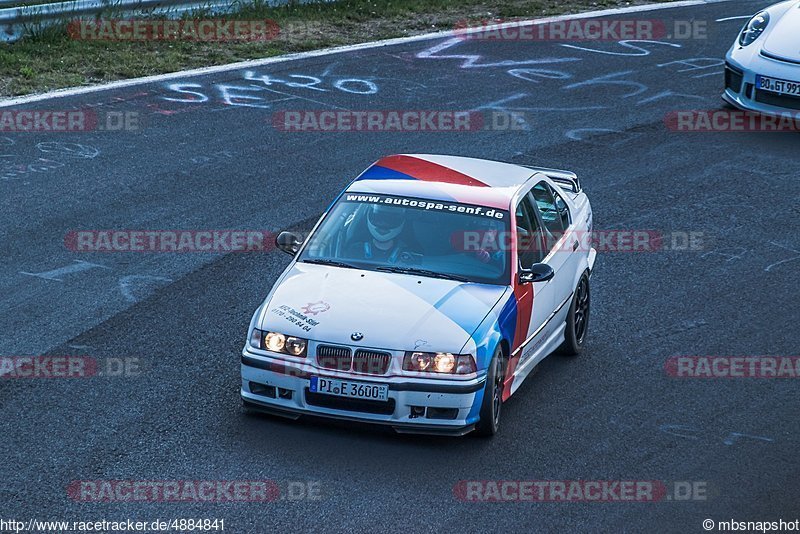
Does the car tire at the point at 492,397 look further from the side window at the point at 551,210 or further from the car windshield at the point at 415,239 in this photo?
the side window at the point at 551,210

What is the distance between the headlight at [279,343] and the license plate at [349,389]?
7.7 inches

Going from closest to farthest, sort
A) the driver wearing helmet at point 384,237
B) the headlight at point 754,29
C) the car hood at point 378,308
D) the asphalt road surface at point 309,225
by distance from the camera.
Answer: the asphalt road surface at point 309,225 → the car hood at point 378,308 → the driver wearing helmet at point 384,237 → the headlight at point 754,29

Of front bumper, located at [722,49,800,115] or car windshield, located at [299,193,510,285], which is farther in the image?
front bumper, located at [722,49,800,115]

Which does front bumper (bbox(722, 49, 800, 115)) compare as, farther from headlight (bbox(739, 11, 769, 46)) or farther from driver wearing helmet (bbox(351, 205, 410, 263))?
driver wearing helmet (bbox(351, 205, 410, 263))

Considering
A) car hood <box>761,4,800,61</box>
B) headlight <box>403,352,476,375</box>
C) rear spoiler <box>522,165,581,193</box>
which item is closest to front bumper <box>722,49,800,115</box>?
car hood <box>761,4,800,61</box>

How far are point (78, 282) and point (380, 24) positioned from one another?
30.3 feet

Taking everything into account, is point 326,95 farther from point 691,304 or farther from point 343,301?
point 343,301

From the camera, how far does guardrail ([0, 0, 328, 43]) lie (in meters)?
15.4

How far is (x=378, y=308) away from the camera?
766cm

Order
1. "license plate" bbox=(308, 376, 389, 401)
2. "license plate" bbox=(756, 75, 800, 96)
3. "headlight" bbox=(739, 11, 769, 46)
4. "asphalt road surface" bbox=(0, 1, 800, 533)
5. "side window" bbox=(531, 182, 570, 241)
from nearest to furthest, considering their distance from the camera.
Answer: "asphalt road surface" bbox=(0, 1, 800, 533)
"license plate" bbox=(308, 376, 389, 401)
"side window" bbox=(531, 182, 570, 241)
"license plate" bbox=(756, 75, 800, 96)
"headlight" bbox=(739, 11, 769, 46)

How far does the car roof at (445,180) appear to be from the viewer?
28.2 ft

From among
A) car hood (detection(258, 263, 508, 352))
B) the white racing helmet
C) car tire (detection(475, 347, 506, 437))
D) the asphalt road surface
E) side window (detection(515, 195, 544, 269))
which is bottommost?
the asphalt road surface

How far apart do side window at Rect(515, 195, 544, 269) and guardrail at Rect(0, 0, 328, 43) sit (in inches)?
343

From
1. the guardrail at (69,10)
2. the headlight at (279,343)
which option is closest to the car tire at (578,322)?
the headlight at (279,343)
